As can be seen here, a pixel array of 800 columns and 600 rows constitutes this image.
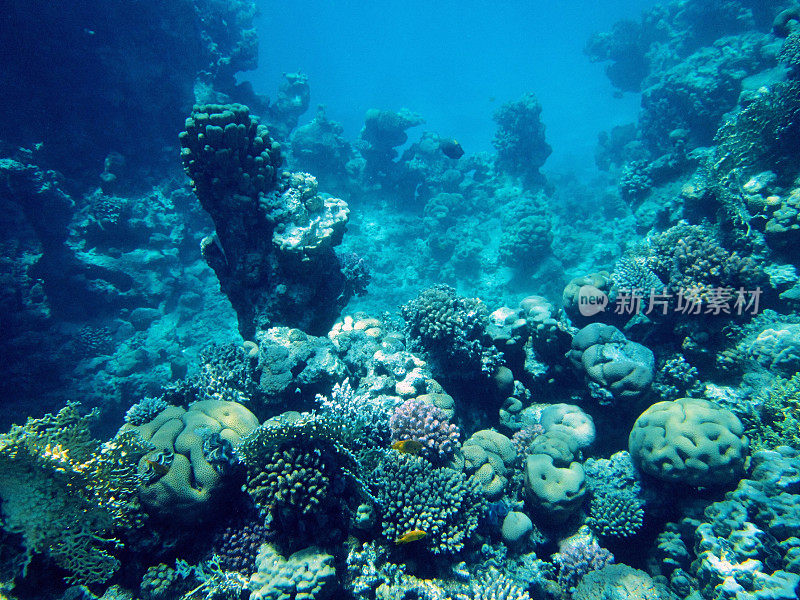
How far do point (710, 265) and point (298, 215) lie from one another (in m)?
6.83

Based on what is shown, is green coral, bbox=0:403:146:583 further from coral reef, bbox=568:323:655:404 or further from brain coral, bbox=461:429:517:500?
coral reef, bbox=568:323:655:404

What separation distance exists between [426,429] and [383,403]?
0.76 meters

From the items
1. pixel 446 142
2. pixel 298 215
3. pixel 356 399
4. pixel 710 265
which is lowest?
pixel 356 399

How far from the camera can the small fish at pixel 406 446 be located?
13.8ft

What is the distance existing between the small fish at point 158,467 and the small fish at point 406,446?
2.40 metres

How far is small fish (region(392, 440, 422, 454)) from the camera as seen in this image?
422cm

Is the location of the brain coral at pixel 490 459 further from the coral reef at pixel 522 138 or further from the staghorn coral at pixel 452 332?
the coral reef at pixel 522 138

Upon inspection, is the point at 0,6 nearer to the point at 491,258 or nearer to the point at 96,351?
the point at 96,351

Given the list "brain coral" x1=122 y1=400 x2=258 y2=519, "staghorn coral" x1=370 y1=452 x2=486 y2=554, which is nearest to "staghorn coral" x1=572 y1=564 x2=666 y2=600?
"staghorn coral" x1=370 y1=452 x2=486 y2=554

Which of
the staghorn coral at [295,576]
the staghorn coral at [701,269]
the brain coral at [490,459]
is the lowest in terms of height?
the staghorn coral at [295,576]

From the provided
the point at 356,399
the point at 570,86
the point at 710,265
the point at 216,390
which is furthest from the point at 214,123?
the point at 570,86

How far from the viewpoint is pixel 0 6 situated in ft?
37.1

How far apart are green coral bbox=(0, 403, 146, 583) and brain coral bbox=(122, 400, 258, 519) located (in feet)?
0.68

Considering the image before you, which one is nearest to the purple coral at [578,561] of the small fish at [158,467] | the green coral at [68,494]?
the small fish at [158,467]
